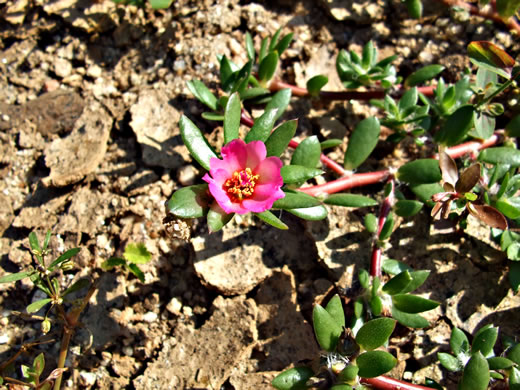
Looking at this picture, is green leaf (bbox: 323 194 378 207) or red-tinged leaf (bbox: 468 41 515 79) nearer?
red-tinged leaf (bbox: 468 41 515 79)

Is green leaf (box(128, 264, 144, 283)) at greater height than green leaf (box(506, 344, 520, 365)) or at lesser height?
greater

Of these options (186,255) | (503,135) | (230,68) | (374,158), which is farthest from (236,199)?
(503,135)

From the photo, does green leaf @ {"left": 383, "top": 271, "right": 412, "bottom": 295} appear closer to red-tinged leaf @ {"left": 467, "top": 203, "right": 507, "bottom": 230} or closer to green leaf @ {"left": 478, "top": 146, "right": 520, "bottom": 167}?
red-tinged leaf @ {"left": 467, "top": 203, "right": 507, "bottom": 230}

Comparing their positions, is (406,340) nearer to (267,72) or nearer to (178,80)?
(267,72)

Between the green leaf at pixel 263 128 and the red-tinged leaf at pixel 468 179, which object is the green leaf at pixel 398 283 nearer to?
the red-tinged leaf at pixel 468 179

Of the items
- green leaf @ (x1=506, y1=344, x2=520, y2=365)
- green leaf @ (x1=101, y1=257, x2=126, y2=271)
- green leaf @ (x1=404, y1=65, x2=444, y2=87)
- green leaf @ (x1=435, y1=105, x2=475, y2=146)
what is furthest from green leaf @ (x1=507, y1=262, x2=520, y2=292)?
green leaf @ (x1=101, y1=257, x2=126, y2=271)

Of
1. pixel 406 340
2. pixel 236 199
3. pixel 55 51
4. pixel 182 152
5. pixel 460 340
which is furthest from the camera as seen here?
pixel 55 51
